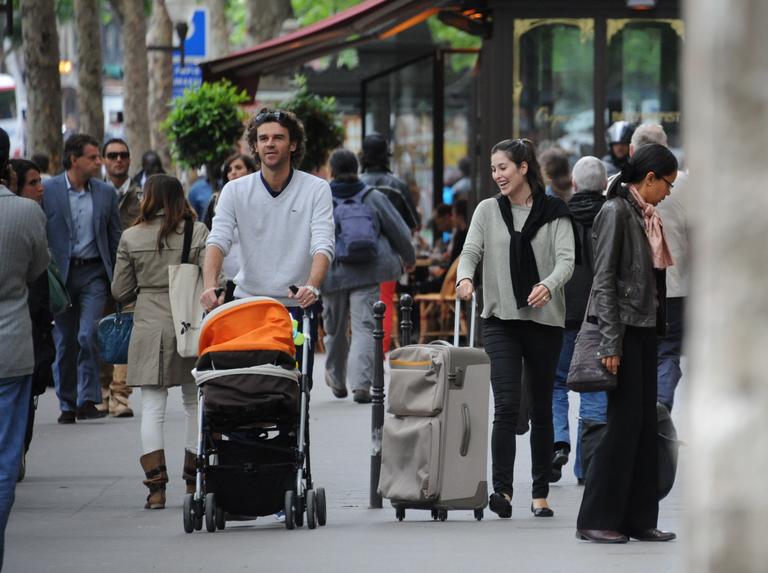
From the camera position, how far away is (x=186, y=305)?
837cm

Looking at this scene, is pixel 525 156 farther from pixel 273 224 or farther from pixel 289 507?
pixel 289 507

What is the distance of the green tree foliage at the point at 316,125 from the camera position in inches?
757

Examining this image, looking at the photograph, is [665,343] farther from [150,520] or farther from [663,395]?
[150,520]

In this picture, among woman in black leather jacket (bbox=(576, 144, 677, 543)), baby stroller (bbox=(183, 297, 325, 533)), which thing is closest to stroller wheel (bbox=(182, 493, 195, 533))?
baby stroller (bbox=(183, 297, 325, 533))

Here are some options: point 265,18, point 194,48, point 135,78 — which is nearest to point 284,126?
point 135,78

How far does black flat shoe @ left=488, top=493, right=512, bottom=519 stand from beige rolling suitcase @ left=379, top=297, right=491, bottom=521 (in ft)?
0.49

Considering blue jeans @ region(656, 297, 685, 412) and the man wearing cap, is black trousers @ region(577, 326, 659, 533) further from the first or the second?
blue jeans @ region(656, 297, 685, 412)

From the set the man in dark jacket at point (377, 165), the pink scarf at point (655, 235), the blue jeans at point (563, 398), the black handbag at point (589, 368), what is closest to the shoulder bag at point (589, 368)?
the black handbag at point (589, 368)

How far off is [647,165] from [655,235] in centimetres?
31

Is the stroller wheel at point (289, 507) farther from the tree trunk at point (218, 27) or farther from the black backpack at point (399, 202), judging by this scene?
the tree trunk at point (218, 27)

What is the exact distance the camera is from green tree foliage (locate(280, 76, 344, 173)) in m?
19.2

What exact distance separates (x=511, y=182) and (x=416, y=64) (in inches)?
500

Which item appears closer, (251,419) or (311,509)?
(251,419)

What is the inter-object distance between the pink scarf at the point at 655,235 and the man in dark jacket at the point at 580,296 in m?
2.04
